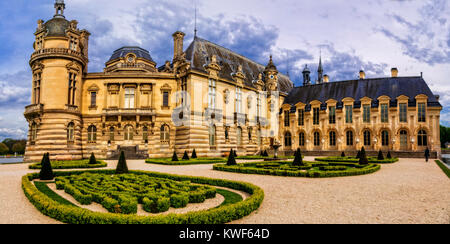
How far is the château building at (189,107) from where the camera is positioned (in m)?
35.3

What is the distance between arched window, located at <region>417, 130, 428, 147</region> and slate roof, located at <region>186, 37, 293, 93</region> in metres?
24.8

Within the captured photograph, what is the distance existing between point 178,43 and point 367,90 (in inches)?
1297

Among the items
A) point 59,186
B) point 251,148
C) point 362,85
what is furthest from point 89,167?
point 362,85

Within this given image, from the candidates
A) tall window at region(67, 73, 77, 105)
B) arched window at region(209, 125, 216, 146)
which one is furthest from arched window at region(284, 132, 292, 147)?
tall window at region(67, 73, 77, 105)

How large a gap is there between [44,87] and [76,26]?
8697 mm

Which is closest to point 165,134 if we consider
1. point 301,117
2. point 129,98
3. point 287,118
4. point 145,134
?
point 145,134

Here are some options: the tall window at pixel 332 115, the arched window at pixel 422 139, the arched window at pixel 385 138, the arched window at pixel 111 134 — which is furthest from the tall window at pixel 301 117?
the arched window at pixel 111 134

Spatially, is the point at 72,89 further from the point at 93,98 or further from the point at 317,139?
the point at 317,139

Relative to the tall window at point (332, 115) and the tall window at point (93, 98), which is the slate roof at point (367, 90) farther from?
the tall window at point (93, 98)

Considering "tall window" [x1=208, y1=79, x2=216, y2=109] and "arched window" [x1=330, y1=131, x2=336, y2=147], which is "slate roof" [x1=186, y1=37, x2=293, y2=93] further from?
"arched window" [x1=330, y1=131, x2=336, y2=147]

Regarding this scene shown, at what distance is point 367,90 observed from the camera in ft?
165

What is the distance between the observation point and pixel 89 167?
23609mm

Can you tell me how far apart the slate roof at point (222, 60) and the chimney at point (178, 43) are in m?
1.40
